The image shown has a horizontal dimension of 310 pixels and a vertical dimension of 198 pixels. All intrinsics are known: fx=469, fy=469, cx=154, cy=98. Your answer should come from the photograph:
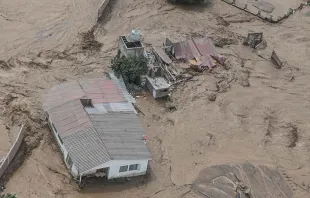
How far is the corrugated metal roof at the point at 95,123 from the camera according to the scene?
24.2 m

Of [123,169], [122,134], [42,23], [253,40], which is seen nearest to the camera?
[123,169]

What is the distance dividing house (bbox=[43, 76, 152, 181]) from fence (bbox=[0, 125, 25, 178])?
1.74 meters

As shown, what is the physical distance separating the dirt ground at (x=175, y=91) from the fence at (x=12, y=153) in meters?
0.56

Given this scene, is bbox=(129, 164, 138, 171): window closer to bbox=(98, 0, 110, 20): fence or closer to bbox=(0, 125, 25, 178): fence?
bbox=(0, 125, 25, 178): fence

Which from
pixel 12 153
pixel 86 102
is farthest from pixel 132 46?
pixel 12 153

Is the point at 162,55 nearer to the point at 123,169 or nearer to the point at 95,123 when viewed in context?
the point at 95,123

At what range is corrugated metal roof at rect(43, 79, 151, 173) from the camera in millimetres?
24188

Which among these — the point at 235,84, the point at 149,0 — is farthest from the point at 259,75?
the point at 149,0

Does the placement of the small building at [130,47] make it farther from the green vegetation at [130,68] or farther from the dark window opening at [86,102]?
the dark window opening at [86,102]

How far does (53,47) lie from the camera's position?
33531 mm

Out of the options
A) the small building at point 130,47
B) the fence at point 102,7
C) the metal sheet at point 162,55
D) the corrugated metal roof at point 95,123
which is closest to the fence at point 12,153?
the corrugated metal roof at point 95,123

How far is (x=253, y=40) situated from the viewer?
37.5 metres

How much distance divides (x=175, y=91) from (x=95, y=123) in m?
7.83

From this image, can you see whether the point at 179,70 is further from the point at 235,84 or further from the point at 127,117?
the point at 127,117
